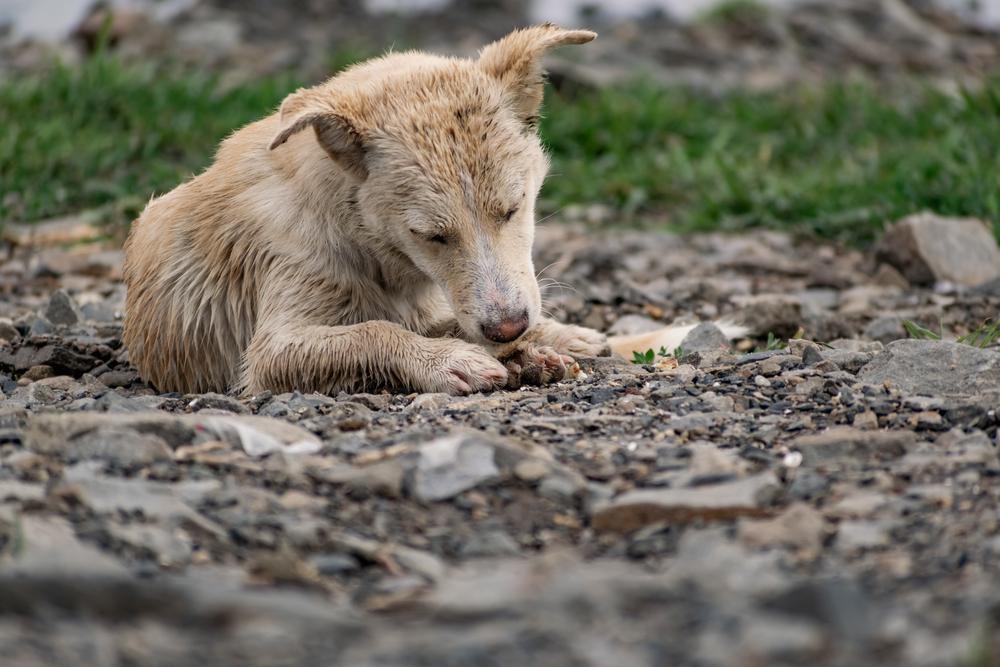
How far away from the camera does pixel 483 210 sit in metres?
5.09

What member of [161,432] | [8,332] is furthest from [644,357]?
[8,332]

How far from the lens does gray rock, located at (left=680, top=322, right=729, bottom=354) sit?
5.86m

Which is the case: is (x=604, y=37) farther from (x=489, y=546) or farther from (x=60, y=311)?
(x=489, y=546)

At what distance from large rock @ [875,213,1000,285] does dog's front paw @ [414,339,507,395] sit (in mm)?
Result: 3630

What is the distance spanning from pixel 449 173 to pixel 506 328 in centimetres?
64

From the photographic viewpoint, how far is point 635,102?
11.5 m

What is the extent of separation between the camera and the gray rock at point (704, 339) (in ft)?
19.2

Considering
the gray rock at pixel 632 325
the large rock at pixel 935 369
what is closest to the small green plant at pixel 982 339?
the large rock at pixel 935 369

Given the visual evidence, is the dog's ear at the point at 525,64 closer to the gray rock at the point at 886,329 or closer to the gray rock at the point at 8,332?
the gray rock at the point at 886,329

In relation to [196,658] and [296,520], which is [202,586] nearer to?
[196,658]

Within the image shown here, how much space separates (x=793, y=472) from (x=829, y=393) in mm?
922

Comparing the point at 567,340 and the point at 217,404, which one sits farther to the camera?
the point at 567,340

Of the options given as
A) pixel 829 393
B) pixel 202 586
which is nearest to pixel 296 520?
pixel 202 586

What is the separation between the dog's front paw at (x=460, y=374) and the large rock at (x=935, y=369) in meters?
1.35
